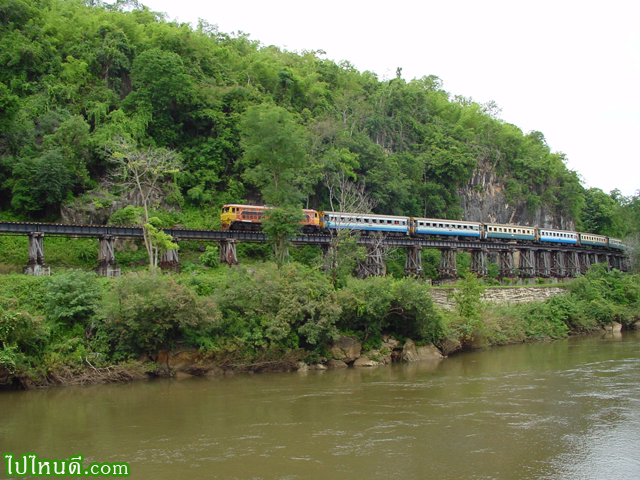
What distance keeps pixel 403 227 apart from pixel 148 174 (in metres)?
21.4

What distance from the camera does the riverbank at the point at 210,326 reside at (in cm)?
1982

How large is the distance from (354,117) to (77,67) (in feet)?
96.7

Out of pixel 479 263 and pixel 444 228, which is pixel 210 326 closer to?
pixel 444 228

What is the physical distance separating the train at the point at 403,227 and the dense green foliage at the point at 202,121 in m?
2.95

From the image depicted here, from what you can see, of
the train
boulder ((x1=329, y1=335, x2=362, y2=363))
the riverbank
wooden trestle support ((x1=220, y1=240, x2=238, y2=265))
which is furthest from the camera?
the train

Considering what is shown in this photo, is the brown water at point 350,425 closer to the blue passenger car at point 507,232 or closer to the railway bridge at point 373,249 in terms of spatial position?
the railway bridge at point 373,249

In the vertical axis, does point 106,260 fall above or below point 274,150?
below

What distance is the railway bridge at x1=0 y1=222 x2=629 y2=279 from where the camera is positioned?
28.4 meters

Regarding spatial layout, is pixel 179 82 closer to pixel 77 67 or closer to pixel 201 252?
pixel 77 67

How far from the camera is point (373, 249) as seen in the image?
4100 cm

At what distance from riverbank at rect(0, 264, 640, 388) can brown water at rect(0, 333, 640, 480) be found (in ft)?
3.62

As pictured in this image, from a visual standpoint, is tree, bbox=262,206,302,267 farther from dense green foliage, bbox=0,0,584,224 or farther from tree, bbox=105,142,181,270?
tree, bbox=105,142,181,270

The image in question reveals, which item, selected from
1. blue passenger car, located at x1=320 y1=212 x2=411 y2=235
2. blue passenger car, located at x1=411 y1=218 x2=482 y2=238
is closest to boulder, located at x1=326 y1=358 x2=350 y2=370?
blue passenger car, located at x1=320 y1=212 x2=411 y2=235

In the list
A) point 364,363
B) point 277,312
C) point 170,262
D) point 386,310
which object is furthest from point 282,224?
point 364,363
